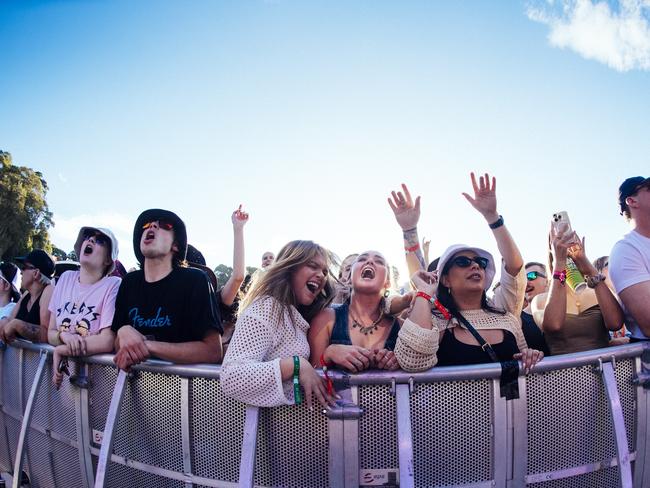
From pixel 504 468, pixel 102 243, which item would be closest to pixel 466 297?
pixel 504 468

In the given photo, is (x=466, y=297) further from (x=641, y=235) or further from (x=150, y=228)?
(x=150, y=228)

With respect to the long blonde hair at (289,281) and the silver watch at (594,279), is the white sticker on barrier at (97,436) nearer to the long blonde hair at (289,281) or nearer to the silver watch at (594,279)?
the long blonde hair at (289,281)

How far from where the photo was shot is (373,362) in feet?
7.42

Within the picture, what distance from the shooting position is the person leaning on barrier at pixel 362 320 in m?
2.71

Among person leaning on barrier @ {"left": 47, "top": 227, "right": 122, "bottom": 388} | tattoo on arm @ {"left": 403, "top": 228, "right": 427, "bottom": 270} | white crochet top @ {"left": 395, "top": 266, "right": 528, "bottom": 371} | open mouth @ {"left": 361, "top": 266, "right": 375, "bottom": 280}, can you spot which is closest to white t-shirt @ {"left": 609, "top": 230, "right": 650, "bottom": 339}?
white crochet top @ {"left": 395, "top": 266, "right": 528, "bottom": 371}

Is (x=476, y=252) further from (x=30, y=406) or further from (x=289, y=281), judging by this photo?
(x=30, y=406)

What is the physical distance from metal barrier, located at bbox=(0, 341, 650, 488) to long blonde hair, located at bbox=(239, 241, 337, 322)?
0.61 m

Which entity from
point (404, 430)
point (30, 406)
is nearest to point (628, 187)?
point (404, 430)

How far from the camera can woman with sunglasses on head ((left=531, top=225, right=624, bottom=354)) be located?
9.63 feet

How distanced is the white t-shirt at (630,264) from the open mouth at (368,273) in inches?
66.3

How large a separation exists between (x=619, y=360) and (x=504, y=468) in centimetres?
91

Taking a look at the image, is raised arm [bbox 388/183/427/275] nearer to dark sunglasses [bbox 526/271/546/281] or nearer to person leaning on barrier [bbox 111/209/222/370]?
person leaning on barrier [bbox 111/209/222/370]

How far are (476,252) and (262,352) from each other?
1.81 meters

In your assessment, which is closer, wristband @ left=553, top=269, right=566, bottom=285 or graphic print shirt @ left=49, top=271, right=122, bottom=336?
wristband @ left=553, top=269, right=566, bottom=285
